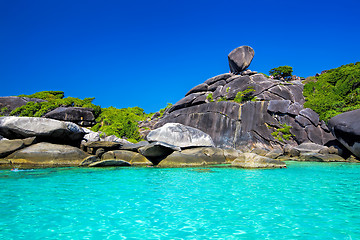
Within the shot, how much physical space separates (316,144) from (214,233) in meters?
23.4

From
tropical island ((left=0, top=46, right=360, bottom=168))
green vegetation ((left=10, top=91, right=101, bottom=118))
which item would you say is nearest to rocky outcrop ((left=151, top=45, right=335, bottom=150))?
tropical island ((left=0, top=46, right=360, bottom=168))

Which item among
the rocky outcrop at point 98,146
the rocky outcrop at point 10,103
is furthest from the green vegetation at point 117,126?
the rocky outcrop at point 98,146

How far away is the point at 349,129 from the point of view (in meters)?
19.0

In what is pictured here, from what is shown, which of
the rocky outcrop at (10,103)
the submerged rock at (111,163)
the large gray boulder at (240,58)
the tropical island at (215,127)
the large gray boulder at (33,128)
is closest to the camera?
the submerged rock at (111,163)

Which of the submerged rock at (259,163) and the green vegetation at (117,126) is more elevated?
the green vegetation at (117,126)

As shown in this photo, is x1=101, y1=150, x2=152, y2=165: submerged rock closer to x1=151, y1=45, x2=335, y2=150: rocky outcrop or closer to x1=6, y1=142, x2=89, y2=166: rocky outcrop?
x1=6, y1=142, x2=89, y2=166: rocky outcrop

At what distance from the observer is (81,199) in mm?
6512

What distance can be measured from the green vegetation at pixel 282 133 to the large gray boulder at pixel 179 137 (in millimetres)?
9913

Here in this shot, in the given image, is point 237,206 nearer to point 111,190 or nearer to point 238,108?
point 111,190

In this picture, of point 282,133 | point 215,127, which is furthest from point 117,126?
point 282,133

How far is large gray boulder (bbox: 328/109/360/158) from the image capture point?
1870cm

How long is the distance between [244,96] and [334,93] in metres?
10.2

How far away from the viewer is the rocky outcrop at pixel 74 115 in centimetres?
3306

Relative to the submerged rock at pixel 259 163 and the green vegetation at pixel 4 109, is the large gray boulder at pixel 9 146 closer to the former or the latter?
the submerged rock at pixel 259 163
